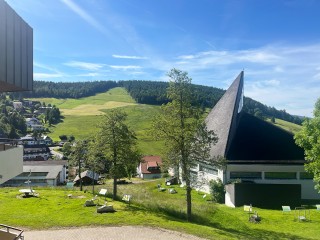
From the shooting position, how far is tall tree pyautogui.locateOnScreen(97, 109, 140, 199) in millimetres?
29406

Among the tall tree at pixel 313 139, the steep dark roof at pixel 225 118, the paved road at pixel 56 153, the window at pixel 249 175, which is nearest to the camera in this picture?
the tall tree at pixel 313 139

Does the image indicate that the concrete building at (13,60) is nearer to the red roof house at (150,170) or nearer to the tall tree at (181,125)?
the tall tree at (181,125)

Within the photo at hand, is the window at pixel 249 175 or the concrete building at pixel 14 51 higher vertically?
the concrete building at pixel 14 51

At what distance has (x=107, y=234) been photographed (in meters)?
19.3

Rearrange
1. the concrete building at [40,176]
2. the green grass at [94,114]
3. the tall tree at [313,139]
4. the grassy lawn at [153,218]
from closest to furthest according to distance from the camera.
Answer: the grassy lawn at [153,218] → the tall tree at [313,139] → the concrete building at [40,176] → the green grass at [94,114]

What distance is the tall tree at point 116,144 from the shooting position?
29406 mm

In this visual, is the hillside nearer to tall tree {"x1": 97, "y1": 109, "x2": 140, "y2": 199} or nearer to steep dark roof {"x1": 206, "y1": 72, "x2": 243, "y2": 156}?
steep dark roof {"x1": 206, "y1": 72, "x2": 243, "y2": 156}

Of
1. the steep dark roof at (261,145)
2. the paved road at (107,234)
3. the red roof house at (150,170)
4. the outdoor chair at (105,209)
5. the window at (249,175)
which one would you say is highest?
the steep dark roof at (261,145)

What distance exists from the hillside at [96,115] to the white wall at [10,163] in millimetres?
96234

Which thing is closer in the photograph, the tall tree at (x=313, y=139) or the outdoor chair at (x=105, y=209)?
the tall tree at (x=313, y=139)

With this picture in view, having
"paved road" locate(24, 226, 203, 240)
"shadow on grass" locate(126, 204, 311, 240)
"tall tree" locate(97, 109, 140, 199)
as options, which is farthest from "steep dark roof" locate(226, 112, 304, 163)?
"paved road" locate(24, 226, 203, 240)

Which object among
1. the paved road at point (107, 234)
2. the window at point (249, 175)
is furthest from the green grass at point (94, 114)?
the paved road at point (107, 234)

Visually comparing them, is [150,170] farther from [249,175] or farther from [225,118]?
[249,175]

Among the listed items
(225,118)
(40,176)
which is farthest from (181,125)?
(40,176)
